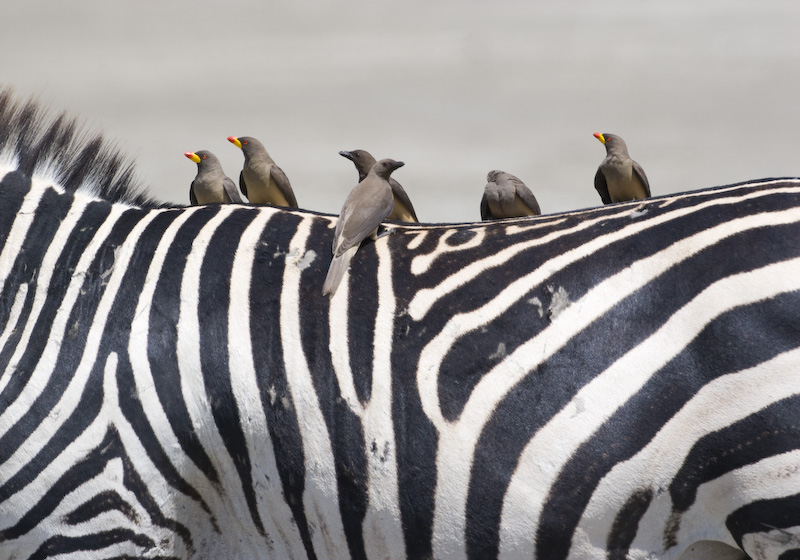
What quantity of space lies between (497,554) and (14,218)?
1.74m

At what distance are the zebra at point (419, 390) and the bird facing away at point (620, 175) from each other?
4.63 meters

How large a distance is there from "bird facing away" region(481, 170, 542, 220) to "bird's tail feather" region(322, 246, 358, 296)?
393 cm

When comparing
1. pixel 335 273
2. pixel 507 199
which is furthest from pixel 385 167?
pixel 335 273

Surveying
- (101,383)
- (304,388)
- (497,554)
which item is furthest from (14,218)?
(497,554)

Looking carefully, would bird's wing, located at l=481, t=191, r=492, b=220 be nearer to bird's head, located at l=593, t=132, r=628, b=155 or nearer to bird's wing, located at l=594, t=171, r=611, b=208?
bird's wing, located at l=594, t=171, r=611, b=208

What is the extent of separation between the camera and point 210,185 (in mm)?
6668

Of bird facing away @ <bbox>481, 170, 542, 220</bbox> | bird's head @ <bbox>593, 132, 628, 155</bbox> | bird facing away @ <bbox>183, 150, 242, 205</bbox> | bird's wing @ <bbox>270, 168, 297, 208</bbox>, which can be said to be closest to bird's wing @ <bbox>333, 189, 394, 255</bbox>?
bird facing away @ <bbox>481, 170, 542, 220</bbox>

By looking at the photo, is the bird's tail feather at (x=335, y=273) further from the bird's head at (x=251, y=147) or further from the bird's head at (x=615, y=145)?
the bird's head at (x=615, y=145)

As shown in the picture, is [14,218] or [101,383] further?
[14,218]

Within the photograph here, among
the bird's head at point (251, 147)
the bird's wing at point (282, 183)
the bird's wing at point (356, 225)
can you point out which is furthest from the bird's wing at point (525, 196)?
the bird's wing at point (356, 225)

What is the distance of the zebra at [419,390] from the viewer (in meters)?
2.09

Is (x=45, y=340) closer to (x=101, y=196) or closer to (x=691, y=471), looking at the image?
(x=101, y=196)

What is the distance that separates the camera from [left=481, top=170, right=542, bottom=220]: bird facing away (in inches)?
247

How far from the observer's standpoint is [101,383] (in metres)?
2.29
